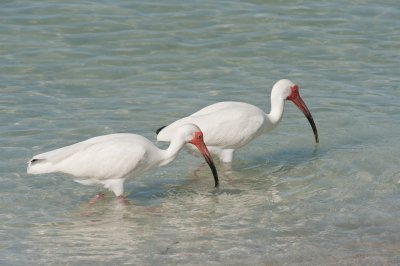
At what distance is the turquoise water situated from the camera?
8180 mm

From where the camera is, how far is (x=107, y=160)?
29.9 ft

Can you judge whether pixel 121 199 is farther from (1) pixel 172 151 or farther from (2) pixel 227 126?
(2) pixel 227 126

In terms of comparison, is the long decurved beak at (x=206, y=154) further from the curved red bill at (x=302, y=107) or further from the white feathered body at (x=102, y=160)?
the curved red bill at (x=302, y=107)

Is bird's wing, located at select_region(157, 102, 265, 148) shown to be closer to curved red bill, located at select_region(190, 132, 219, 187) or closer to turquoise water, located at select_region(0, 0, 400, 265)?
turquoise water, located at select_region(0, 0, 400, 265)

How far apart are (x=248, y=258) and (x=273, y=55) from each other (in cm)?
695

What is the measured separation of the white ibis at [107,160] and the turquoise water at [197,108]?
31 centimetres

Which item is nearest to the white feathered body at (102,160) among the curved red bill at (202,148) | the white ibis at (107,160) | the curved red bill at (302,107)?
the white ibis at (107,160)

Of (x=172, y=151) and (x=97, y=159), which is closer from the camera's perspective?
(x=97, y=159)

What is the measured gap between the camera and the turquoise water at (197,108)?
8.18 metres

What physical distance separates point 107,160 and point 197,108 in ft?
10.5

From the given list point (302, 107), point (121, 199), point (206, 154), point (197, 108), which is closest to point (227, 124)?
point (206, 154)

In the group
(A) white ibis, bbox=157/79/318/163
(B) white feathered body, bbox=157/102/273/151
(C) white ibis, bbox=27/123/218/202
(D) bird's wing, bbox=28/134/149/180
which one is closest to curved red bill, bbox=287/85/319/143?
(A) white ibis, bbox=157/79/318/163

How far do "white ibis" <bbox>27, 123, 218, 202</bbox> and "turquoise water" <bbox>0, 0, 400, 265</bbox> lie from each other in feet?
1.03

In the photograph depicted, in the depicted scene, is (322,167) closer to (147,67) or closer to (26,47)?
(147,67)
